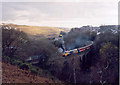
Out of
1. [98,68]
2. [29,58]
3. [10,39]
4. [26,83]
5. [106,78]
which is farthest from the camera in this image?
[29,58]

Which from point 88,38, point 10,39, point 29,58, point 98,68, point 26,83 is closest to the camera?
point 26,83

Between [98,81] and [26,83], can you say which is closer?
[26,83]

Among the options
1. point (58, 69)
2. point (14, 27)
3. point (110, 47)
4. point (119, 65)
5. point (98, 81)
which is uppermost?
point (14, 27)

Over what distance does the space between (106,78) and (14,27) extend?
21.1ft

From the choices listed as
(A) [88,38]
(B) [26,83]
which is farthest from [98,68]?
(A) [88,38]

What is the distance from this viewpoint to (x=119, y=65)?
6.00 metres

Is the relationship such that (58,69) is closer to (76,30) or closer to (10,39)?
(10,39)

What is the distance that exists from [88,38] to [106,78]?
5918mm

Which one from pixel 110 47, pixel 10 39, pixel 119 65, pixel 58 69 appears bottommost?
pixel 58 69

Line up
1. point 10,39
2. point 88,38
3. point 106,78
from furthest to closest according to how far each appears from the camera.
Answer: point 88,38, point 10,39, point 106,78

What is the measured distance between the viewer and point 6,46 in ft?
22.0

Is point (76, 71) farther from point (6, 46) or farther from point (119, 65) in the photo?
point (6, 46)

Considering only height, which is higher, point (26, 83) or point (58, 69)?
point (26, 83)

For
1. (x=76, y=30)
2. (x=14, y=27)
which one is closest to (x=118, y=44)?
(x=76, y=30)
